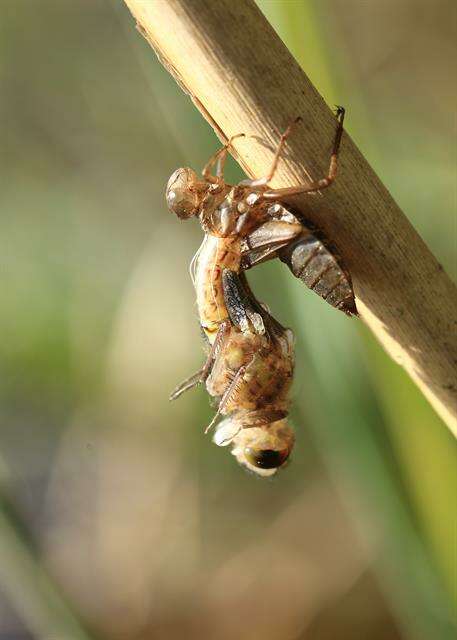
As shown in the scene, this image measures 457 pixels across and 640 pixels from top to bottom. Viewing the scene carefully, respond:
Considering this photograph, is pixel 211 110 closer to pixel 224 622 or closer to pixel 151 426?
pixel 151 426

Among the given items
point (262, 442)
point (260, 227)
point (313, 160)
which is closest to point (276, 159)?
point (313, 160)

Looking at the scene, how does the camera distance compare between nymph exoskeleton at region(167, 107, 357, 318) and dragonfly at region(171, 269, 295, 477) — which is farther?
dragonfly at region(171, 269, 295, 477)

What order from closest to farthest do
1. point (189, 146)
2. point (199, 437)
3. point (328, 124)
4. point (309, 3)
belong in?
point (328, 124) → point (309, 3) → point (189, 146) → point (199, 437)

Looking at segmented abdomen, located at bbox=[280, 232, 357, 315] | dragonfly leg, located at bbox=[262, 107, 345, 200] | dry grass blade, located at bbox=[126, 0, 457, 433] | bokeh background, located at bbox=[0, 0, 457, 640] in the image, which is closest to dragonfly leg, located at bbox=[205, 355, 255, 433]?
segmented abdomen, located at bbox=[280, 232, 357, 315]

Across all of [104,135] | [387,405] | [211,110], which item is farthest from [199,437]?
[211,110]

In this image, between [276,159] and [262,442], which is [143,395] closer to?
[262,442]

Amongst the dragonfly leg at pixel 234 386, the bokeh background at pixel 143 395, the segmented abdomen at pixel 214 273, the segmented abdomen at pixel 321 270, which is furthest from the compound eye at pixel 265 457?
the bokeh background at pixel 143 395

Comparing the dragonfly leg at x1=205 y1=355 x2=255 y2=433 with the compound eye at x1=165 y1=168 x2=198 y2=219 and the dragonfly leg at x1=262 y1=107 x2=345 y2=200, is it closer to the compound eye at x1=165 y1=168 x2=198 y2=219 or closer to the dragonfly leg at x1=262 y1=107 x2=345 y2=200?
the compound eye at x1=165 y1=168 x2=198 y2=219
